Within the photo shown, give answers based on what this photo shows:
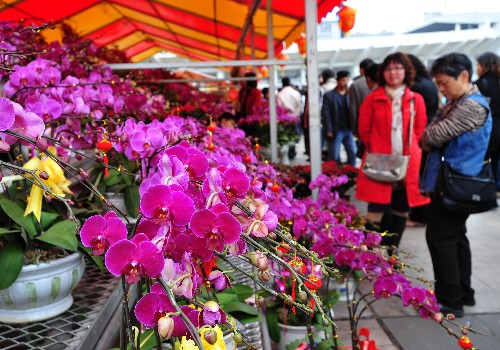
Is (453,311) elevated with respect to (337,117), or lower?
lower

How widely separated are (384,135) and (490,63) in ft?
6.29

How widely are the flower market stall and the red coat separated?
9.8 inches

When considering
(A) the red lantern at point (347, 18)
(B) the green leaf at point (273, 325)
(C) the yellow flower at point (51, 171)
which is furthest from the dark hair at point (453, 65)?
(A) the red lantern at point (347, 18)

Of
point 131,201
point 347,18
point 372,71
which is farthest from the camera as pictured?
point 347,18

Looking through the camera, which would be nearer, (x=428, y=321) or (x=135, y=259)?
(x=135, y=259)

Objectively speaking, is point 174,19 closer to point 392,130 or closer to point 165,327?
point 392,130

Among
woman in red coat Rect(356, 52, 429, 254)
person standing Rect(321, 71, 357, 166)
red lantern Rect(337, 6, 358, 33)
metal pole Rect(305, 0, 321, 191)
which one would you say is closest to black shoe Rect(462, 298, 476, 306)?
woman in red coat Rect(356, 52, 429, 254)

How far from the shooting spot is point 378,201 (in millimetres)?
3135

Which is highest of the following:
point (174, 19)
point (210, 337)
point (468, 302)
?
point (174, 19)

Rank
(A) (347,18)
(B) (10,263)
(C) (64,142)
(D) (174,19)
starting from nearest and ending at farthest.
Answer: (C) (64,142) → (B) (10,263) → (A) (347,18) → (D) (174,19)

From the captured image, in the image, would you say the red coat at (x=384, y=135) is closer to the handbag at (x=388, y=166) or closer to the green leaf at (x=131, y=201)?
the handbag at (x=388, y=166)

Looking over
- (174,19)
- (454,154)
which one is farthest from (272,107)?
(174,19)

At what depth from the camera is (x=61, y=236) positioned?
4.12 ft

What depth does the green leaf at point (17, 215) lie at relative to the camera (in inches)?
48.8
